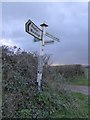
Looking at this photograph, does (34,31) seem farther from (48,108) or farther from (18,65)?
(48,108)

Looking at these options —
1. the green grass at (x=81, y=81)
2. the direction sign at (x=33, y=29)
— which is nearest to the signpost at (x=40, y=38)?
the direction sign at (x=33, y=29)

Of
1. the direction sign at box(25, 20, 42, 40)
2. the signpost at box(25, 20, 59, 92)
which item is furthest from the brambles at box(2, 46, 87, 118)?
the direction sign at box(25, 20, 42, 40)

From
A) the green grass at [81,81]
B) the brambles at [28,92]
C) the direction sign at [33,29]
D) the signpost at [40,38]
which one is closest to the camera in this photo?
the brambles at [28,92]

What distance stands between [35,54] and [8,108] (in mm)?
4081

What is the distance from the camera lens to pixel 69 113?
8117 mm

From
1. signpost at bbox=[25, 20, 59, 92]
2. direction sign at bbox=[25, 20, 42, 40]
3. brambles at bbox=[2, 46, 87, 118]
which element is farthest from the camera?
signpost at bbox=[25, 20, 59, 92]

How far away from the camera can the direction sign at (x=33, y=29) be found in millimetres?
8164

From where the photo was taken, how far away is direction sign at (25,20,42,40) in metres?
8.16

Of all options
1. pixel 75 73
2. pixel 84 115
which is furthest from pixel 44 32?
pixel 75 73

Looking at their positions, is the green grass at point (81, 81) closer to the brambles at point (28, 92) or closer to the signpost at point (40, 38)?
the brambles at point (28, 92)

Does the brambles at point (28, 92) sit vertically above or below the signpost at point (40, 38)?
below

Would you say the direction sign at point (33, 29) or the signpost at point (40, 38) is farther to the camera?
the signpost at point (40, 38)

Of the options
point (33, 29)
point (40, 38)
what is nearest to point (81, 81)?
point (40, 38)

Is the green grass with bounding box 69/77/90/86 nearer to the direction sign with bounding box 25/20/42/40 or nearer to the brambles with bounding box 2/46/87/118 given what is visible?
the brambles with bounding box 2/46/87/118
